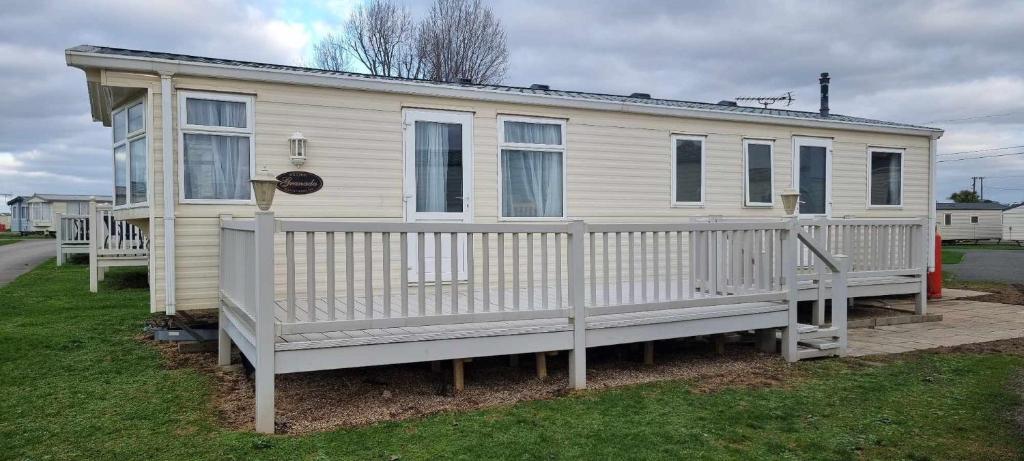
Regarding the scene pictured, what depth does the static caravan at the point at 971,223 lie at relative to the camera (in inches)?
1439

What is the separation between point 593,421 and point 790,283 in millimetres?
2585

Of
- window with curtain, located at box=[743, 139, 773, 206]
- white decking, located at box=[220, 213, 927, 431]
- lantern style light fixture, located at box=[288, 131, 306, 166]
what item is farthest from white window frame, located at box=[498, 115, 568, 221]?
window with curtain, located at box=[743, 139, 773, 206]

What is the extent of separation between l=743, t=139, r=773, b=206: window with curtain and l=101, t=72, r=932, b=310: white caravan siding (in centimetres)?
12

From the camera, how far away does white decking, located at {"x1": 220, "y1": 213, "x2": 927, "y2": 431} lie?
3717mm

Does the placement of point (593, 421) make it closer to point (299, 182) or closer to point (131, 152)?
point (299, 182)

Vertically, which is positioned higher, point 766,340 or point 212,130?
point 212,130

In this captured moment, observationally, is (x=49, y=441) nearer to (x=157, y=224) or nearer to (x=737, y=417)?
(x=157, y=224)

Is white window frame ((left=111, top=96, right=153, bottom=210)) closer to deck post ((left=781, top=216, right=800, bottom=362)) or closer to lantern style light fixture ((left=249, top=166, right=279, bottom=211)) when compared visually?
lantern style light fixture ((left=249, top=166, right=279, bottom=211))

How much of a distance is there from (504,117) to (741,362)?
3.27 meters

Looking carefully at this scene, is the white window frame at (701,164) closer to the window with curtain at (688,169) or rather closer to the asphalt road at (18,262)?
the window with curtain at (688,169)

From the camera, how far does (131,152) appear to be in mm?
6090

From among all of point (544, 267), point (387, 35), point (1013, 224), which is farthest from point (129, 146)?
point (1013, 224)

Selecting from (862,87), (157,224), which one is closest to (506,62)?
(862,87)

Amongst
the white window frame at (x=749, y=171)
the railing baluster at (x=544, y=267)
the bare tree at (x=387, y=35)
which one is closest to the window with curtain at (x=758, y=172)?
the white window frame at (x=749, y=171)
